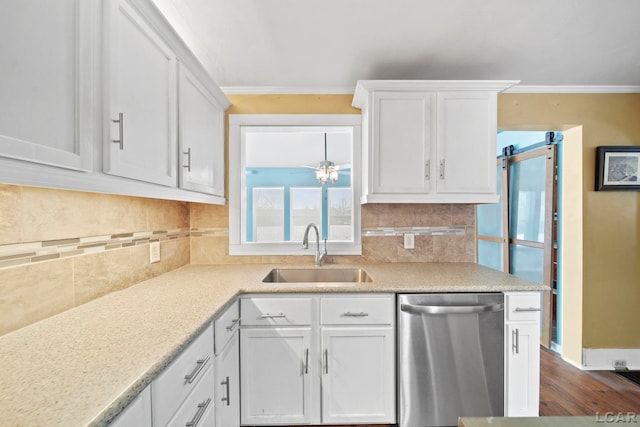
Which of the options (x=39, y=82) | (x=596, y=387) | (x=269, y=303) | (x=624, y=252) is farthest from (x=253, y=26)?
(x=596, y=387)

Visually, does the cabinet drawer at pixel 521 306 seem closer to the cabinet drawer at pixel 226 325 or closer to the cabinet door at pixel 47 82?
the cabinet drawer at pixel 226 325

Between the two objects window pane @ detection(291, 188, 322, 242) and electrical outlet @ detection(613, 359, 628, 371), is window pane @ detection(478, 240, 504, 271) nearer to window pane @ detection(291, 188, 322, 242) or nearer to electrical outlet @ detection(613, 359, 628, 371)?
electrical outlet @ detection(613, 359, 628, 371)

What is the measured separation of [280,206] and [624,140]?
4938 millimetres

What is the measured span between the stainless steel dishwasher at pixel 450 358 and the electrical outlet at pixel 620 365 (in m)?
1.54

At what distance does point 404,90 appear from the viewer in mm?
1971

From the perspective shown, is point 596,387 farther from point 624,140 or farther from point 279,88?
point 279,88

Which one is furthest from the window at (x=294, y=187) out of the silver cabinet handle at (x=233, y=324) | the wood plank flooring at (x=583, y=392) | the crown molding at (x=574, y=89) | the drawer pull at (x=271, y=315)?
the wood plank flooring at (x=583, y=392)

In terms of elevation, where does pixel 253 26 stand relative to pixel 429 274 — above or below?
above

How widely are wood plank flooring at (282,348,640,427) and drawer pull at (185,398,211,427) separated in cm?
210

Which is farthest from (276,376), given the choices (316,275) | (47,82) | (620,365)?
(620,365)

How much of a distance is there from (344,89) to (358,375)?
79.0 inches

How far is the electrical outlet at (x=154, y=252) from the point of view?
1798 mm

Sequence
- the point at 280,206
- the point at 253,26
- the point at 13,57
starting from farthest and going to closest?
the point at 280,206, the point at 253,26, the point at 13,57

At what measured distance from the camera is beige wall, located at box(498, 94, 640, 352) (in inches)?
93.8
